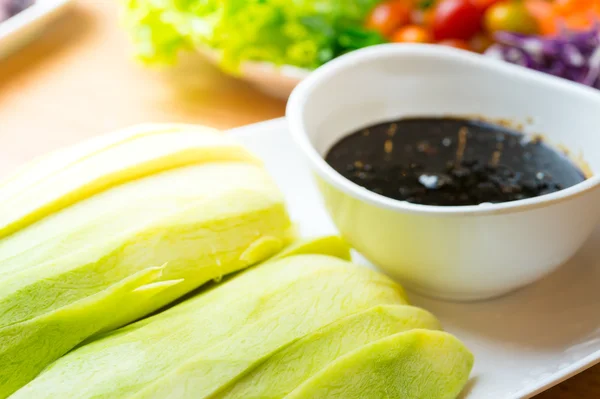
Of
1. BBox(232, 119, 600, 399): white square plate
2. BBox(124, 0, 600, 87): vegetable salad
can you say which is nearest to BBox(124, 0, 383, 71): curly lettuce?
BBox(124, 0, 600, 87): vegetable salad

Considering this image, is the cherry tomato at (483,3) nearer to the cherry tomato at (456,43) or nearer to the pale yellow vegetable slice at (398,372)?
the cherry tomato at (456,43)

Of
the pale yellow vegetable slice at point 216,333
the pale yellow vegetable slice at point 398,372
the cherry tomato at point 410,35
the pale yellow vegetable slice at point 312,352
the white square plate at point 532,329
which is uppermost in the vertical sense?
the cherry tomato at point 410,35

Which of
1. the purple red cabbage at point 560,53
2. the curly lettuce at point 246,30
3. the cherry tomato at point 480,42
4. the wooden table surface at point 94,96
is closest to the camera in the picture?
the wooden table surface at point 94,96

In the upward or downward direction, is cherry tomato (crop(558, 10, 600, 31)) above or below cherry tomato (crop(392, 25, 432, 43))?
below

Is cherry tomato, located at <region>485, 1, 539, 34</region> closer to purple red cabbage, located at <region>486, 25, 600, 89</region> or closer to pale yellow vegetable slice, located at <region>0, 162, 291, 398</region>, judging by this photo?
purple red cabbage, located at <region>486, 25, 600, 89</region>

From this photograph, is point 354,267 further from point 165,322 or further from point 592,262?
point 592,262

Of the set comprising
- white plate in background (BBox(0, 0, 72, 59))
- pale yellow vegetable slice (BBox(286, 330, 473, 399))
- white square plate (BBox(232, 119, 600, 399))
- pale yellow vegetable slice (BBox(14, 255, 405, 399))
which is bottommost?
white square plate (BBox(232, 119, 600, 399))

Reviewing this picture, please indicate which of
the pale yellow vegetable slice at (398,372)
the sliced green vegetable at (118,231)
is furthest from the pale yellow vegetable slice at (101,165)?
the pale yellow vegetable slice at (398,372)
